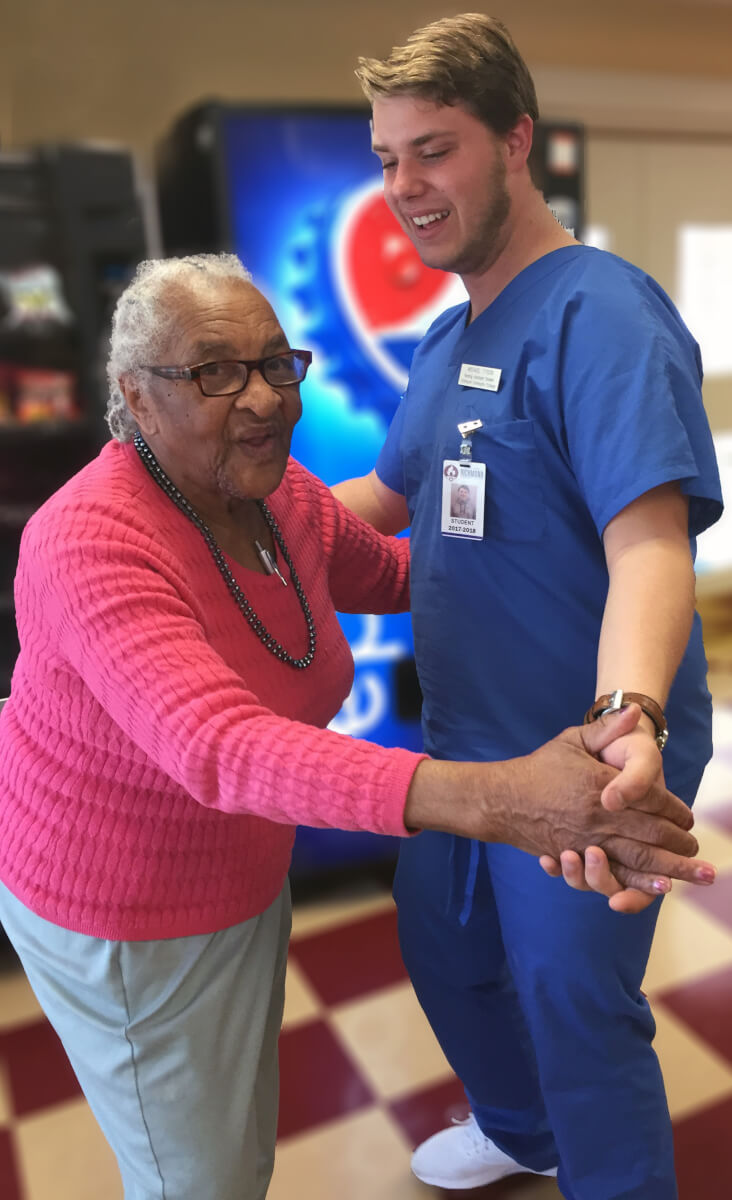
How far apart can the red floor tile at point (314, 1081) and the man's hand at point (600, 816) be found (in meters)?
1.20

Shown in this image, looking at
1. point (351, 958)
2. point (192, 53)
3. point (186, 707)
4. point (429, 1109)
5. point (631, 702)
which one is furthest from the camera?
point (192, 53)

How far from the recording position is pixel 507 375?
4.24 ft

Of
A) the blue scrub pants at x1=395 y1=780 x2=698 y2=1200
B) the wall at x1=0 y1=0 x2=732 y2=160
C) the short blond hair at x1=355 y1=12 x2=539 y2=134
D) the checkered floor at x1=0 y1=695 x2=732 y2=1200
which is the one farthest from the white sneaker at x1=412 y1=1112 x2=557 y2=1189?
the wall at x1=0 y1=0 x2=732 y2=160

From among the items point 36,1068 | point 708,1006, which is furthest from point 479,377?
point 36,1068

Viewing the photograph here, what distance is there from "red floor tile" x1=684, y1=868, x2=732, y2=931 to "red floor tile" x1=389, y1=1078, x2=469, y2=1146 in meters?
0.93

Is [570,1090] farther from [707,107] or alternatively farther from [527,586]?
[707,107]


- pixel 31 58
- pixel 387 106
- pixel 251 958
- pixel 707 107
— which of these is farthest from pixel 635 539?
pixel 707 107

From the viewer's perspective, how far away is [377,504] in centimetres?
168

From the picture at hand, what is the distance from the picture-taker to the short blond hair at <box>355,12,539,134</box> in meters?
1.18

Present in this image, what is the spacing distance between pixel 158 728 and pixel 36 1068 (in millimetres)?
1563

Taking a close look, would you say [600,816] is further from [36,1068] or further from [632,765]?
[36,1068]

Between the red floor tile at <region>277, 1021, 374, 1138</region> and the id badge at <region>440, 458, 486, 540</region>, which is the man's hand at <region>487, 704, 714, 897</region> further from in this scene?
the red floor tile at <region>277, 1021, 374, 1138</region>

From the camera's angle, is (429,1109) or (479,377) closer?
(479,377)

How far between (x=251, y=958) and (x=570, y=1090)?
504 mm
